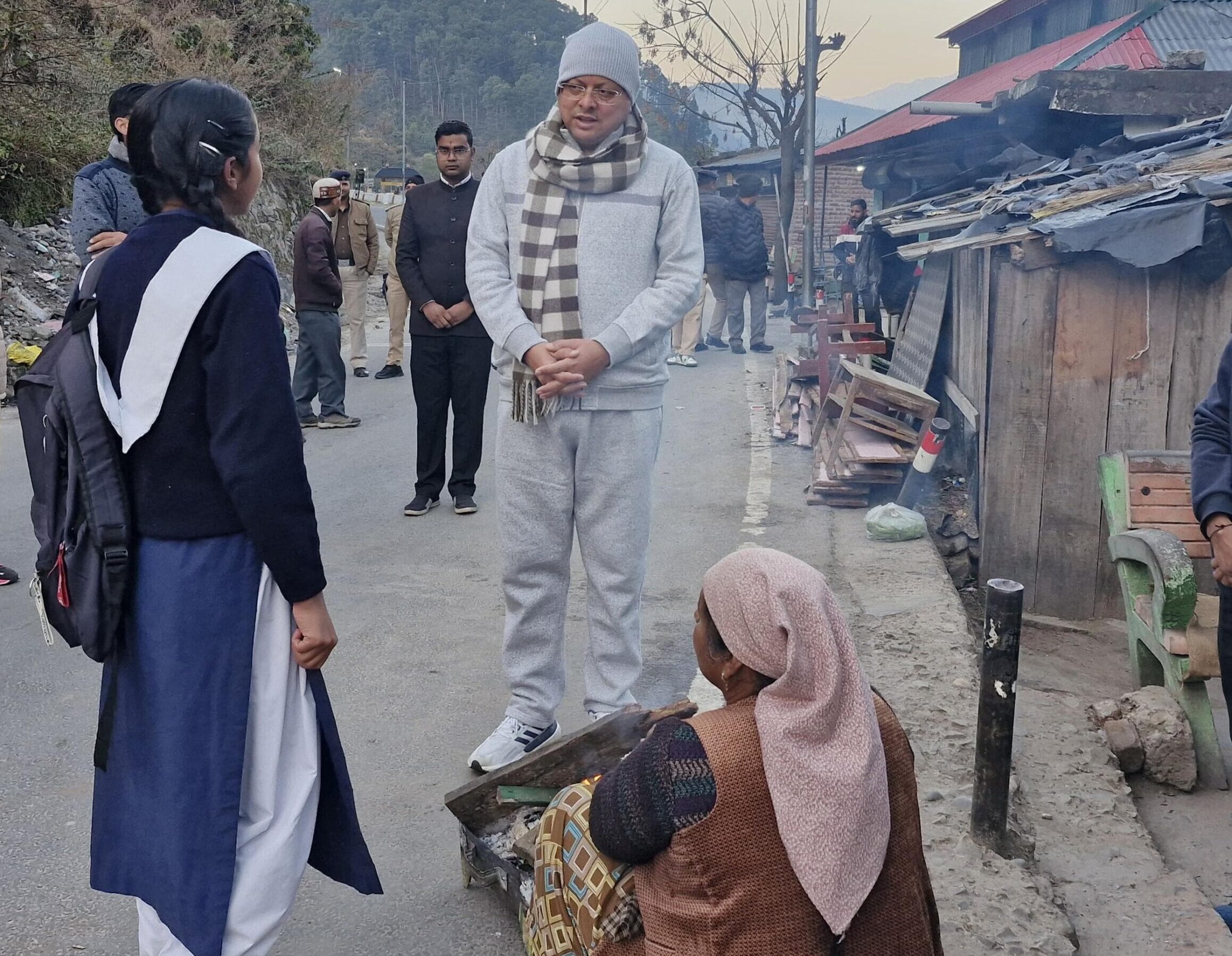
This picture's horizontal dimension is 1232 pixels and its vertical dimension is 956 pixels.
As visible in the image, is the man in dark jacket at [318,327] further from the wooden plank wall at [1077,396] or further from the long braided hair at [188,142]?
the long braided hair at [188,142]

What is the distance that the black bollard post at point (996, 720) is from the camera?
3090 mm

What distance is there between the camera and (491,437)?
9211mm

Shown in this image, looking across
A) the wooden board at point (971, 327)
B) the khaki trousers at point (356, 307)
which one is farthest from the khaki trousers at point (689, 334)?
the wooden board at point (971, 327)

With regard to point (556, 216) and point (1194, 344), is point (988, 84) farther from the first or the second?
point (556, 216)

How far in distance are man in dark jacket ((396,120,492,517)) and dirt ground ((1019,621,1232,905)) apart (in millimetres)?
3185

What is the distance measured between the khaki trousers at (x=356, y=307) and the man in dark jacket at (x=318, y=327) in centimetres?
265

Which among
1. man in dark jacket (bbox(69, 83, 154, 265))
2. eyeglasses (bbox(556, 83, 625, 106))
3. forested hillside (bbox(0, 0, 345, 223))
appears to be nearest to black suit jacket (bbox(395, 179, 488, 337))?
man in dark jacket (bbox(69, 83, 154, 265))

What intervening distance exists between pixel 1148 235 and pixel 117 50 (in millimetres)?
16273

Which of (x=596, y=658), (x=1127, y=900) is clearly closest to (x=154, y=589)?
(x=596, y=658)

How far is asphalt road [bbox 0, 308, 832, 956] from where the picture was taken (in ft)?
9.30

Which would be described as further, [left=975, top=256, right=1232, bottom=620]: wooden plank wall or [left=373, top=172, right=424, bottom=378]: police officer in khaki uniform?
[left=373, top=172, right=424, bottom=378]: police officer in khaki uniform

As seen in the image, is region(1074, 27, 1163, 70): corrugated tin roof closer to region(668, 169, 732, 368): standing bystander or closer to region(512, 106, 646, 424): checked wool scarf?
region(668, 169, 732, 368): standing bystander

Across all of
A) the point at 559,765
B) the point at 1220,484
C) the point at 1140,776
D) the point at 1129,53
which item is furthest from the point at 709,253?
the point at 559,765

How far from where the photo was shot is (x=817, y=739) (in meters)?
1.84
